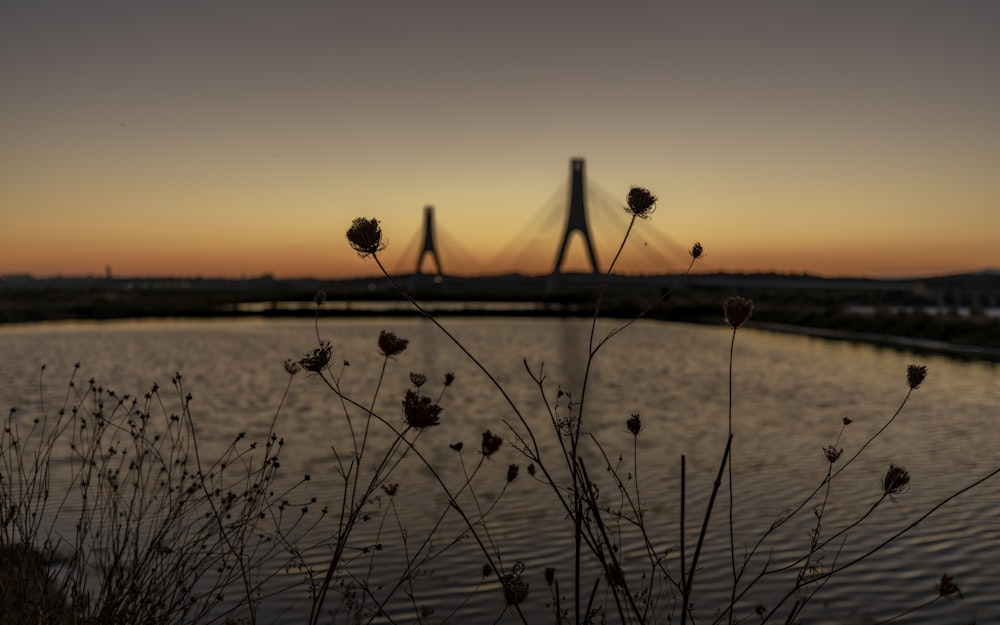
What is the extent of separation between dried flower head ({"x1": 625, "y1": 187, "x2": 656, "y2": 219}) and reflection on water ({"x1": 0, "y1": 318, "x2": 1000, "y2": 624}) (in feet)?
3.54

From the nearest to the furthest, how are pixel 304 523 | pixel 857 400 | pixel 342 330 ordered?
pixel 304 523
pixel 857 400
pixel 342 330

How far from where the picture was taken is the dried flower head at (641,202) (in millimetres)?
2594

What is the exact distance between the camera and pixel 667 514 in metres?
8.48

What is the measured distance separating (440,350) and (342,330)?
16234 millimetres

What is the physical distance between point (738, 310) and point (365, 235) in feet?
3.50

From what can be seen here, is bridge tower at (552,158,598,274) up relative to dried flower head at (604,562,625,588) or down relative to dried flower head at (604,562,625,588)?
up

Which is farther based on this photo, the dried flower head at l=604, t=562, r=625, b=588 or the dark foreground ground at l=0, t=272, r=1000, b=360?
the dark foreground ground at l=0, t=272, r=1000, b=360

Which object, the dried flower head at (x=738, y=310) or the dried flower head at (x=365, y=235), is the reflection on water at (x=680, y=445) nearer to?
the dried flower head at (x=365, y=235)

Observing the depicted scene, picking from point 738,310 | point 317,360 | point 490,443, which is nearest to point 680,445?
point 490,443

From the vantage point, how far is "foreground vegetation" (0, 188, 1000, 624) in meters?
3.29

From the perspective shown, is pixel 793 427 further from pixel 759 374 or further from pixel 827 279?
pixel 827 279

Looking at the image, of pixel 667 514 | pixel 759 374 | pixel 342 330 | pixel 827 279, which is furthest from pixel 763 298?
pixel 667 514

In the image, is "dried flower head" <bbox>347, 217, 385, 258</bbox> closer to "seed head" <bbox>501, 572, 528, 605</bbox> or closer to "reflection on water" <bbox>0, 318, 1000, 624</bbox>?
"reflection on water" <bbox>0, 318, 1000, 624</bbox>

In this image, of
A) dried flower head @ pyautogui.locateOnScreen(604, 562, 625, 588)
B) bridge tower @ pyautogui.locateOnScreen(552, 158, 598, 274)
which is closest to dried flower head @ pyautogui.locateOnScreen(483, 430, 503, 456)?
dried flower head @ pyautogui.locateOnScreen(604, 562, 625, 588)
